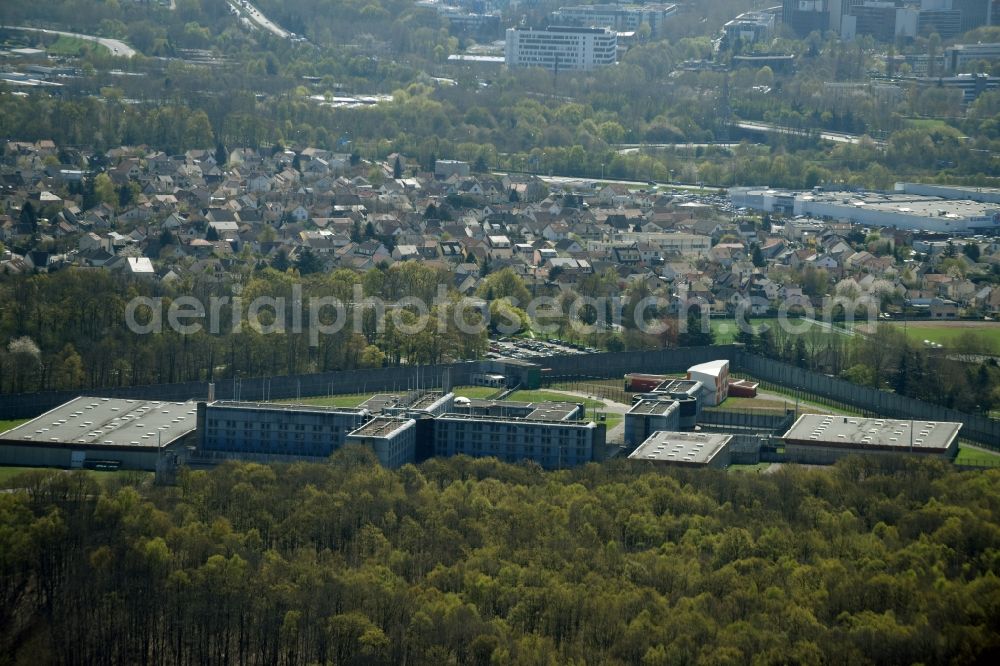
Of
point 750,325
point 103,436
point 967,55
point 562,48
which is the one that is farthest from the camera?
point 562,48

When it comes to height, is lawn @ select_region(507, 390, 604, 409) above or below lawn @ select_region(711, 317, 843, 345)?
below

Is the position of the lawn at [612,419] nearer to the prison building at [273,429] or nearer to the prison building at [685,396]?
the prison building at [685,396]

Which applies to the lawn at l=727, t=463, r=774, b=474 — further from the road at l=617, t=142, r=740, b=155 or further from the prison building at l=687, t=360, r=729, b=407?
the road at l=617, t=142, r=740, b=155

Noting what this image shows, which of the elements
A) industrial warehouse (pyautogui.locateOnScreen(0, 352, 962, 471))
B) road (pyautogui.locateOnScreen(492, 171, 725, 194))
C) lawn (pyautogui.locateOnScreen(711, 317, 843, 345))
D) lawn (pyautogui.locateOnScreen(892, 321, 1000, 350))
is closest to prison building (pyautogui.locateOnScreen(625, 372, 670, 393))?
industrial warehouse (pyautogui.locateOnScreen(0, 352, 962, 471))

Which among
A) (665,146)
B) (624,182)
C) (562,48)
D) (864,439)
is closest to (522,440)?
(864,439)

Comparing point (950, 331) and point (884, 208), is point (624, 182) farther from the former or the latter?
point (950, 331)

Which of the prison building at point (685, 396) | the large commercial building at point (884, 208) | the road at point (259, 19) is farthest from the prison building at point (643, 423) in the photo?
the road at point (259, 19)
